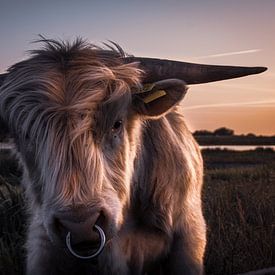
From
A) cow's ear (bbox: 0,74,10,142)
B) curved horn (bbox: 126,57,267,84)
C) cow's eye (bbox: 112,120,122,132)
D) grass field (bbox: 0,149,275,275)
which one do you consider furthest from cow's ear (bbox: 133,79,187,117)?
grass field (bbox: 0,149,275,275)

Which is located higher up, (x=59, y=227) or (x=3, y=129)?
(x=3, y=129)

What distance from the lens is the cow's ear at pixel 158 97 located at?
5035mm

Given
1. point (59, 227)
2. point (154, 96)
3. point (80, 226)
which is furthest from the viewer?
point (154, 96)

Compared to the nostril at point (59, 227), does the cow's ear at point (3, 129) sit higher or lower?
higher

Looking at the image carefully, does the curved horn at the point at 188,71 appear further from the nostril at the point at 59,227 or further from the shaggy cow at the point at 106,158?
the nostril at the point at 59,227

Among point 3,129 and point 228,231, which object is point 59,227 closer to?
point 3,129

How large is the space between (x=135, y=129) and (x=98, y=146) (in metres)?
0.77

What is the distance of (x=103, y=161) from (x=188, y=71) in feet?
4.36

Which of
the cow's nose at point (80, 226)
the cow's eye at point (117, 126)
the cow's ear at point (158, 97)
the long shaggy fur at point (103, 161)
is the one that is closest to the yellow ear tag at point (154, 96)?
the cow's ear at point (158, 97)

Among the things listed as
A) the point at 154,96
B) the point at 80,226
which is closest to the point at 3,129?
the point at 154,96

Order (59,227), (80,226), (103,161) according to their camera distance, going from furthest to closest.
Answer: (103,161), (59,227), (80,226)

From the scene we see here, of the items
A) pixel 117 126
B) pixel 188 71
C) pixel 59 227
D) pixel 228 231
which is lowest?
pixel 228 231

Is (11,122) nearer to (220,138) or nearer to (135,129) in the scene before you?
(135,129)

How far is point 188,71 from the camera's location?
17.5 ft
